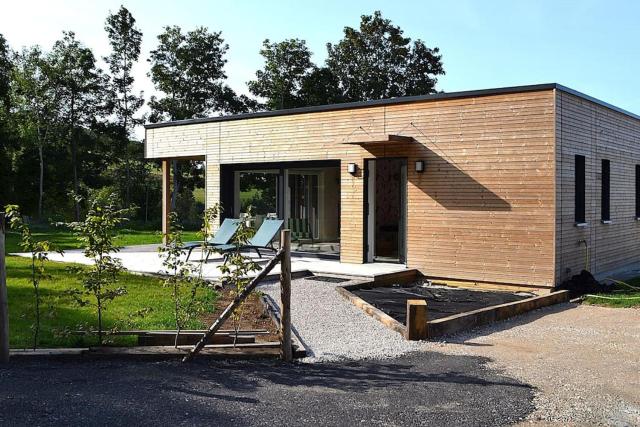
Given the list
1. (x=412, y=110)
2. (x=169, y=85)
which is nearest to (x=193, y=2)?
(x=412, y=110)

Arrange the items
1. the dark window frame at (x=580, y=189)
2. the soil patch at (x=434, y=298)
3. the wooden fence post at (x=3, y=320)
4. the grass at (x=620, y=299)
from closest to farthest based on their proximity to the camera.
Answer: the wooden fence post at (x=3, y=320) → the soil patch at (x=434, y=298) → the grass at (x=620, y=299) → the dark window frame at (x=580, y=189)

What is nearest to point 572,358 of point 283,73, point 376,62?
point 283,73

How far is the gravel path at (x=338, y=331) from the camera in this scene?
6102 mm

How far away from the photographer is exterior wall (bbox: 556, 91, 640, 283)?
10430 millimetres

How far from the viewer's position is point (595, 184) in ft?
39.6

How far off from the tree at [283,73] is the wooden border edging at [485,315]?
85.3 ft

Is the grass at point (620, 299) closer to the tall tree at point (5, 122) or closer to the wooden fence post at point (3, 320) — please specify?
the wooden fence post at point (3, 320)

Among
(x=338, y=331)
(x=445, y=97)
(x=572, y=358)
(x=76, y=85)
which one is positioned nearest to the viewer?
(x=572, y=358)

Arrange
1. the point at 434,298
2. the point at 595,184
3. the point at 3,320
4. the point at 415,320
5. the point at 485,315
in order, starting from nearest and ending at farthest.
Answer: the point at 3,320, the point at 415,320, the point at 485,315, the point at 434,298, the point at 595,184

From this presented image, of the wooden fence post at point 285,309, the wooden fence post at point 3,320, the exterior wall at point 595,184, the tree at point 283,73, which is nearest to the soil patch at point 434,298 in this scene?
the exterior wall at point 595,184

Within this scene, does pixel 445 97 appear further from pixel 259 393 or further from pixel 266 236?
pixel 259 393

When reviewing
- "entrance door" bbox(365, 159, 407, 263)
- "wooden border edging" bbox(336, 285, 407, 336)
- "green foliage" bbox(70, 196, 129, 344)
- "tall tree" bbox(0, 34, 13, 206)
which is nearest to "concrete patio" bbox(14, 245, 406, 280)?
"entrance door" bbox(365, 159, 407, 263)

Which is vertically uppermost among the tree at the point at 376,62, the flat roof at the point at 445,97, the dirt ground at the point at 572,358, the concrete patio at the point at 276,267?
the tree at the point at 376,62

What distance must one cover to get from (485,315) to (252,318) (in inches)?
120
